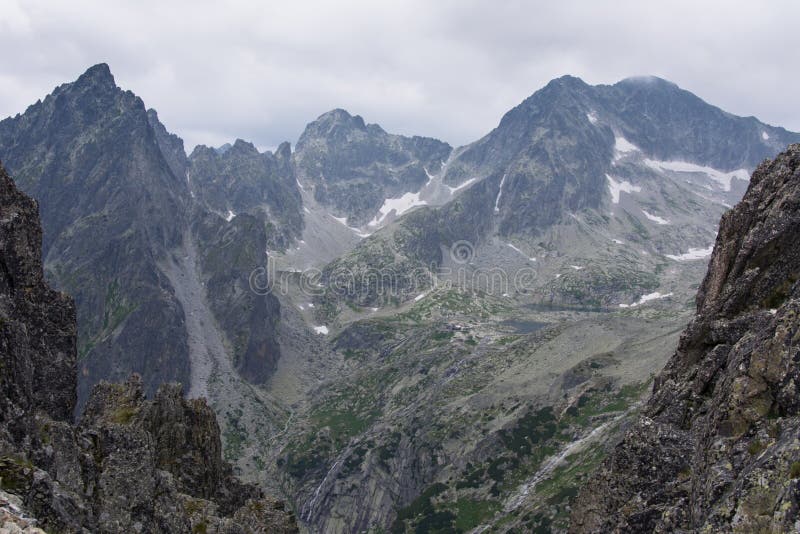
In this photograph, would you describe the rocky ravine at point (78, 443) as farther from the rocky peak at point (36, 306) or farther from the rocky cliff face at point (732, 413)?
the rocky cliff face at point (732, 413)

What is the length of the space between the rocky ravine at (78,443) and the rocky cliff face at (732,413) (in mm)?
21965

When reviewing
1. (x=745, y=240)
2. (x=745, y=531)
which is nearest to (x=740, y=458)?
(x=745, y=531)

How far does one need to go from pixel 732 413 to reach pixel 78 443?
105 feet

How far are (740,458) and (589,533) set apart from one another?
1325cm

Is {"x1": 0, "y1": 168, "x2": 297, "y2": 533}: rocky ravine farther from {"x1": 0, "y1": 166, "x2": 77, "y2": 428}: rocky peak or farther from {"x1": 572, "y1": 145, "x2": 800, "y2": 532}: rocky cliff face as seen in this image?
{"x1": 572, "y1": 145, "x2": 800, "y2": 532}: rocky cliff face

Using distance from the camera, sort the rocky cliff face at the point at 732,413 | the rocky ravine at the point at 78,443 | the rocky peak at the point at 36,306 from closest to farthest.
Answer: the rocky cliff face at the point at 732,413 < the rocky ravine at the point at 78,443 < the rocky peak at the point at 36,306

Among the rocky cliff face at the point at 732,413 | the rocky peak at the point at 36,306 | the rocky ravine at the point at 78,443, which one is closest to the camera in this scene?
the rocky cliff face at the point at 732,413

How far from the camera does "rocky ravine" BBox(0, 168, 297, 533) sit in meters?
22.0

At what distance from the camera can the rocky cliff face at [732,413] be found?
54.4 feet

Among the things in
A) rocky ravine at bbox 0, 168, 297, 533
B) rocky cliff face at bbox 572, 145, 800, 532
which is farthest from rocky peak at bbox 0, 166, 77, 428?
rocky cliff face at bbox 572, 145, 800, 532

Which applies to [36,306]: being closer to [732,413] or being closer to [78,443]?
[78,443]

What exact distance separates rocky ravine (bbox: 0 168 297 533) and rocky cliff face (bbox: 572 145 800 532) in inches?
865

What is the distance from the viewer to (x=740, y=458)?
1881 cm

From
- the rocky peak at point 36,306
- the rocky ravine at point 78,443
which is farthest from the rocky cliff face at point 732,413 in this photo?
the rocky peak at point 36,306
